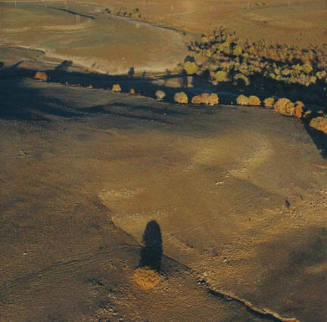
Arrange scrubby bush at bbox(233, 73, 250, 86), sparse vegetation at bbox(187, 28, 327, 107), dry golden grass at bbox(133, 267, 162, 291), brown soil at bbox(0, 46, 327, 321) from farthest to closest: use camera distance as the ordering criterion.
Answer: scrubby bush at bbox(233, 73, 250, 86), sparse vegetation at bbox(187, 28, 327, 107), dry golden grass at bbox(133, 267, 162, 291), brown soil at bbox(0, 46, 327, 321)

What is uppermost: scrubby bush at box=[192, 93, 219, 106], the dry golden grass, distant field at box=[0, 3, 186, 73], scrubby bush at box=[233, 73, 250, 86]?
distant field at box=[0, 3, 186, 73]

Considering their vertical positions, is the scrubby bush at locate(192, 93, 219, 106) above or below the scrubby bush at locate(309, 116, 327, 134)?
above

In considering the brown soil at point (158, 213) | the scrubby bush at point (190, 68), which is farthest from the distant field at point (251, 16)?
the brown soil at point (158, 213)

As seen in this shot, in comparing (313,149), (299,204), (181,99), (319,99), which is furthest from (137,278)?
(319,99)

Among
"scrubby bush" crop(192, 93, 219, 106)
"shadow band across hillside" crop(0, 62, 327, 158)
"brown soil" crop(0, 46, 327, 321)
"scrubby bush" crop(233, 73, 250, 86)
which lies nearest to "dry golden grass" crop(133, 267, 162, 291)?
"brown soil" crop(0, 46, 327, 321)

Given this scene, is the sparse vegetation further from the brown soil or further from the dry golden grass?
the dry golden grass

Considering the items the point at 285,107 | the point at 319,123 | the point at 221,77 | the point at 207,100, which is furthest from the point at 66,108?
the point at 221,77

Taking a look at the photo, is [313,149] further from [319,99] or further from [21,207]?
[21,207]
